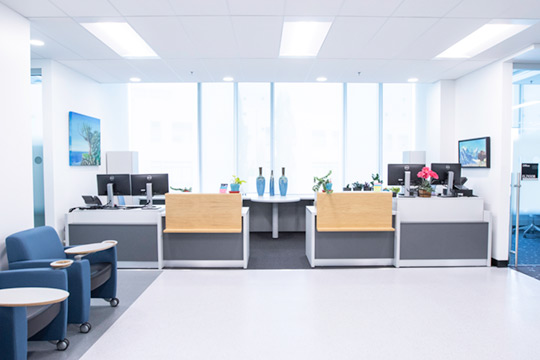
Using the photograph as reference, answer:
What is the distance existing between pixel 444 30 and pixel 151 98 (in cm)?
642

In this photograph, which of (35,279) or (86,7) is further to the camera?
(86,7)

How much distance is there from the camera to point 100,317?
320cm

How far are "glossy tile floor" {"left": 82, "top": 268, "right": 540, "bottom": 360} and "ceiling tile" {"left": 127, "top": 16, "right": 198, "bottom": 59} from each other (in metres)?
3.23

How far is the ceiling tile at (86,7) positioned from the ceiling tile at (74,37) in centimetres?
26

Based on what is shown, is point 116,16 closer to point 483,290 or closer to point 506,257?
point 483,290

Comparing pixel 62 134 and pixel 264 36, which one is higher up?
pixel 264 36

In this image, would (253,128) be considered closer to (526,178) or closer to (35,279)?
(526,178)

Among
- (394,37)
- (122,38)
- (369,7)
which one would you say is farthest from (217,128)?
(369,7)

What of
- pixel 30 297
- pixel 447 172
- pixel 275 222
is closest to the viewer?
pixel 30 297

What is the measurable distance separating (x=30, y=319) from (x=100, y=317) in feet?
3.34

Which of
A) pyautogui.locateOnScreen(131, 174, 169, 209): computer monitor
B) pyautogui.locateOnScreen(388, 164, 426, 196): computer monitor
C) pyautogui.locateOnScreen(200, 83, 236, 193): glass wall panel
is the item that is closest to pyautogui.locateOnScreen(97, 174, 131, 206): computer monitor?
pyautogui.locateOnScreen(131, 174, 169, 209): computer monitor

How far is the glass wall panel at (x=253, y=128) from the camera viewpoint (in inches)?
309

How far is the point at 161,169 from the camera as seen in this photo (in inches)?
310

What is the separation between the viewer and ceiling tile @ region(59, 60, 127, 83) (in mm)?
5070
